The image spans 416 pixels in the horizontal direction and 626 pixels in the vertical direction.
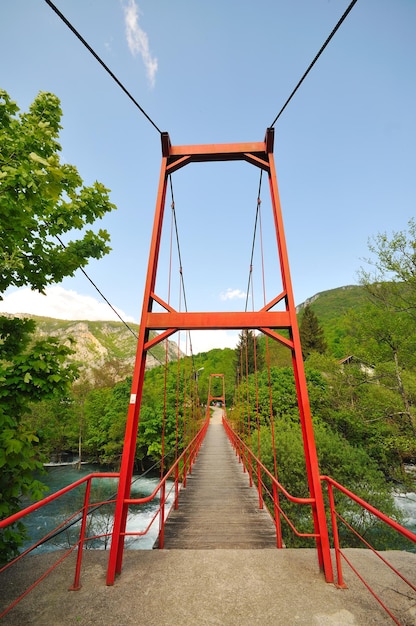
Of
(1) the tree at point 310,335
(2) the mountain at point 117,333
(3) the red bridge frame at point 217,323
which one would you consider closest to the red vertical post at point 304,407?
(3) the red bridge frame at point 217,323

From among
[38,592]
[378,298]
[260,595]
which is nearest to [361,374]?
[378,298]

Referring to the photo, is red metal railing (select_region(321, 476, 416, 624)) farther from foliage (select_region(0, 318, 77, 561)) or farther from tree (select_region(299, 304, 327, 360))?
tree (select_region(299, 304, 327, 360))

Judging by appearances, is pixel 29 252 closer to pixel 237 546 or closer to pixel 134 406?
pixel 134 406

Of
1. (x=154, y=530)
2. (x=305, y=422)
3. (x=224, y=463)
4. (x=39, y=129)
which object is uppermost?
(x=39, y=129)

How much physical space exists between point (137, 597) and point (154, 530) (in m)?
14.8

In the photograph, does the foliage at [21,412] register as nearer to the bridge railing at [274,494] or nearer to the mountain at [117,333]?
the bridge railing at [274,494]

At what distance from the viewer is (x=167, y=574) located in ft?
9.92

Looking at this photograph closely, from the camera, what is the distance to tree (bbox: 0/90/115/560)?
2.65m

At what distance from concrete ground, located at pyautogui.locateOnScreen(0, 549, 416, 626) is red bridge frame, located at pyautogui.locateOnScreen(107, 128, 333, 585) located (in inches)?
10.8

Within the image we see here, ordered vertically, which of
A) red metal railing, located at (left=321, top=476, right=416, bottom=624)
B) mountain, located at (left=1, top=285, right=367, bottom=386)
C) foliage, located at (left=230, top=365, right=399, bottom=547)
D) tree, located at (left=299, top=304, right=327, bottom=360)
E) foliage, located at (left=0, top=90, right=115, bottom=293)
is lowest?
foliage, located at (left=230, top=365, right=399, bottom=547)

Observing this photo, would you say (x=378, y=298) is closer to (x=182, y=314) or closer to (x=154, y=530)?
(x=182, y=314)

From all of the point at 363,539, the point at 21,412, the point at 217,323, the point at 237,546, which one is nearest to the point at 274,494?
the point at 237,546

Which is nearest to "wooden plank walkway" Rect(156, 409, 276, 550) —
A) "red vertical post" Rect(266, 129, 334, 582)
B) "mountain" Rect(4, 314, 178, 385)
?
A: "red vertical post" Rect(266, 129, 334, 582)

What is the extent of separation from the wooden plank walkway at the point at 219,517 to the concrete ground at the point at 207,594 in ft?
3.93
